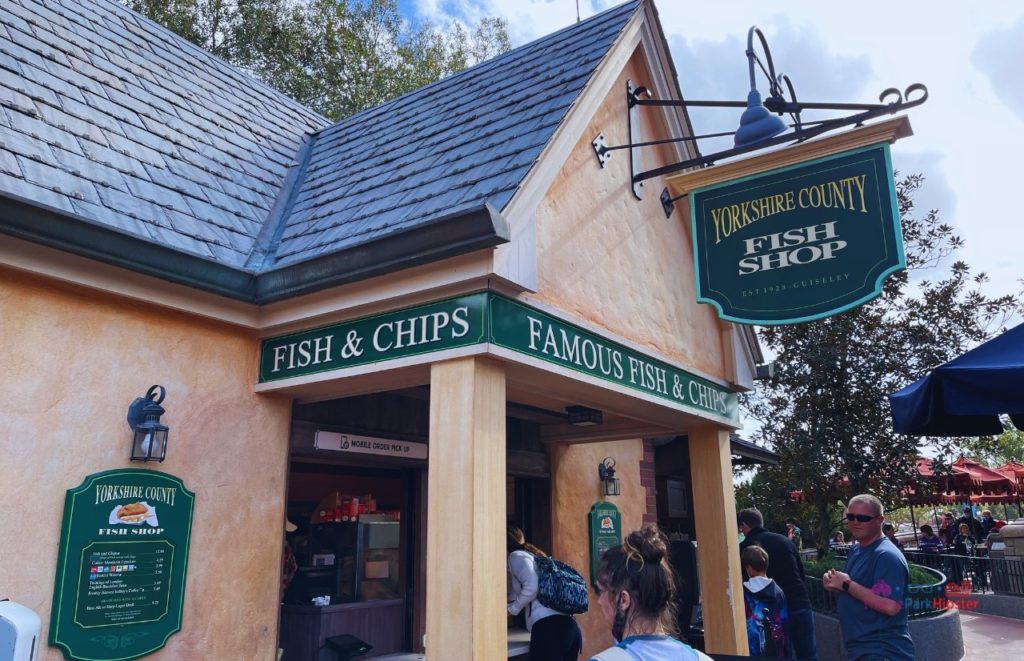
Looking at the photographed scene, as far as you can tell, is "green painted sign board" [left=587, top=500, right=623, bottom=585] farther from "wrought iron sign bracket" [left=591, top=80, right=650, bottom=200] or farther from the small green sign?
the small green sign

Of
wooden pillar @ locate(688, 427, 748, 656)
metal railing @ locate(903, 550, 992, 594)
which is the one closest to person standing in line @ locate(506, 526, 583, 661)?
wooden pillar @ locate(688, 427, 748, 656)

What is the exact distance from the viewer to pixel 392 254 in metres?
4.28

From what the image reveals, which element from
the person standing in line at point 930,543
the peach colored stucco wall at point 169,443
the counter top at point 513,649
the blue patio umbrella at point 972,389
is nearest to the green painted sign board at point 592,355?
the blue patio umbrella at point 972,389

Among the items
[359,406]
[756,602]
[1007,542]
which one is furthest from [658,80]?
[1007,542]

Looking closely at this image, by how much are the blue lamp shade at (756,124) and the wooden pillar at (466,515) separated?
295cm

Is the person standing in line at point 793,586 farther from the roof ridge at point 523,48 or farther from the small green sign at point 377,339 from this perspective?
the roof ridge at point 523,48

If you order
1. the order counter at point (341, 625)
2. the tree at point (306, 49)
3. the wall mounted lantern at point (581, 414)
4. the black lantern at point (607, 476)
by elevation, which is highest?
the tree at point (306, 49)

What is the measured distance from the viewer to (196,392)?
4.68 metres

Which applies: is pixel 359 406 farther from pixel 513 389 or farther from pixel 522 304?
pixel 522 304

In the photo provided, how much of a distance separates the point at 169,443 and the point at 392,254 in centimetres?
182

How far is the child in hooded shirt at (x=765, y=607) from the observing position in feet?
20.1

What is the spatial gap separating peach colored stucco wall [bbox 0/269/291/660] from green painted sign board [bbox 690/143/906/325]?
351cm

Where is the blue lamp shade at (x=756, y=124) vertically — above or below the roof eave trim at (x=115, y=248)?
above

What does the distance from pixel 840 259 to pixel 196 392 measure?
14.8ft
